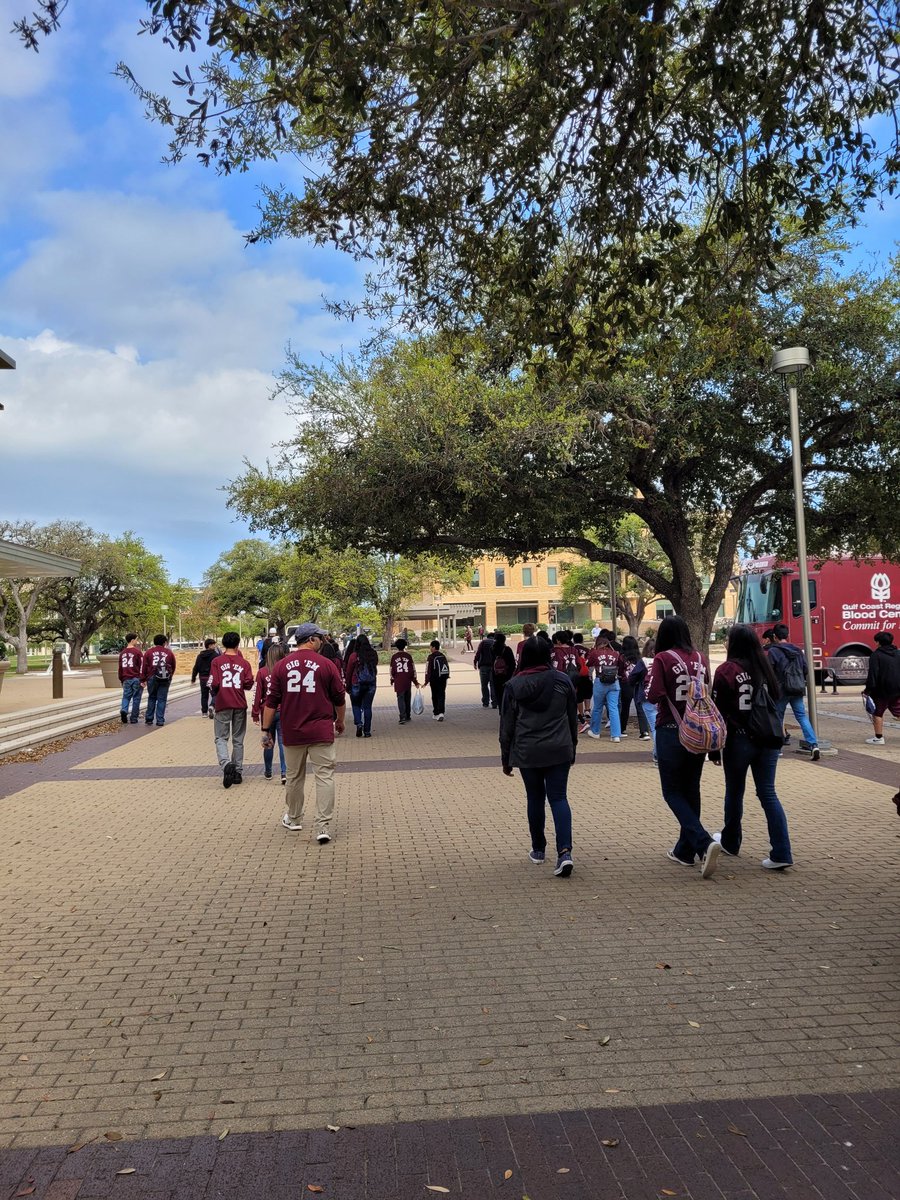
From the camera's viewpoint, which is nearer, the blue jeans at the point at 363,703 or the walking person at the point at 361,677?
the walking person at the point at 361,677

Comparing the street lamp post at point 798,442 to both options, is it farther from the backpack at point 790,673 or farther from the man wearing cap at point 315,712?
the man wearing cap at point 315,712

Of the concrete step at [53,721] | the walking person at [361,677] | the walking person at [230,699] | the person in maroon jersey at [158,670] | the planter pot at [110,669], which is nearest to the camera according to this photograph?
the walking person at [230,699]

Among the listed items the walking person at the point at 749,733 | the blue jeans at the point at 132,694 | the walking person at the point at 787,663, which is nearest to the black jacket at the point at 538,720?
the walking person at the point at 749,733

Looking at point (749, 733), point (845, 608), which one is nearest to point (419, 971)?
point (749, 733)

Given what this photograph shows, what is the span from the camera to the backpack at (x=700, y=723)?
610 cm

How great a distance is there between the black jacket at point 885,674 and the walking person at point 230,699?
8.04 m

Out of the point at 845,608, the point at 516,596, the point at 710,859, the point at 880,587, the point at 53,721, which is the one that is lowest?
the point at 710,859

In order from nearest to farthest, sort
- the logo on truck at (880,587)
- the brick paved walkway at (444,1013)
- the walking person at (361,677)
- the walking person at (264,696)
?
1. the brick paved walkway at (444,1013)
2. the walking person at (264,696)
3. the walking person at (361,677)
4. the logo on truck at (880,587)

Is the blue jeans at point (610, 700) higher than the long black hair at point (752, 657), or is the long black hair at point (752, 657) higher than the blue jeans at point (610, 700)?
the long black hair at point (752, 657)

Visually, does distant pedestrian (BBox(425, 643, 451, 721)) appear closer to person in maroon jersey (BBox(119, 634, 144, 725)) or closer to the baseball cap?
person in maroon jersey (BBox(119, 634, 144, 725))

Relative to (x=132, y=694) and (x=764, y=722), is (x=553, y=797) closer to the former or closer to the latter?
(x=764, y=722)

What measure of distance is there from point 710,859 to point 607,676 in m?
7.28

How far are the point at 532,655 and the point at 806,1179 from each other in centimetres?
407

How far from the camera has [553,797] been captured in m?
6.45
